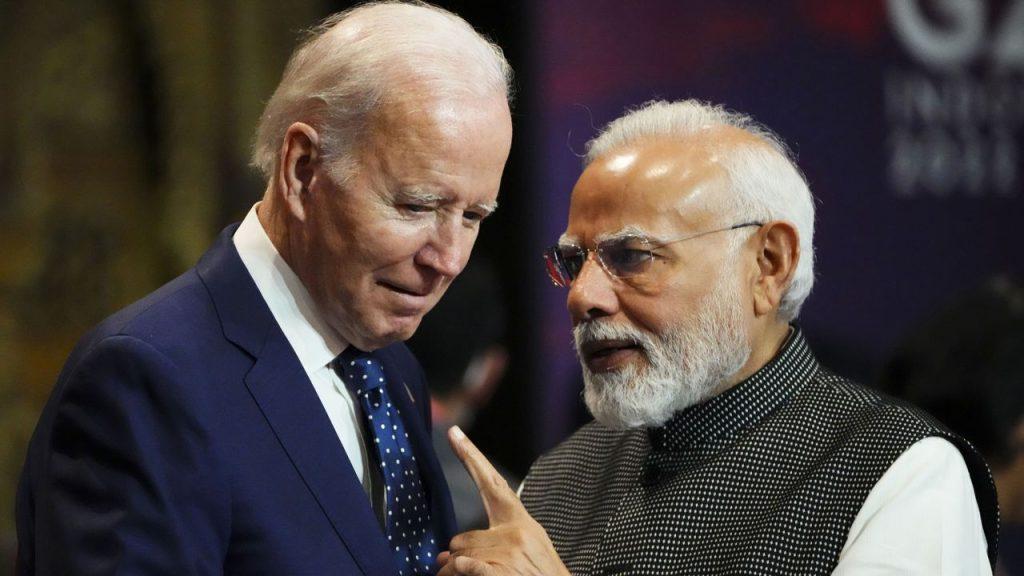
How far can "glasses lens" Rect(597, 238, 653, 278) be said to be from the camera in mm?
2695

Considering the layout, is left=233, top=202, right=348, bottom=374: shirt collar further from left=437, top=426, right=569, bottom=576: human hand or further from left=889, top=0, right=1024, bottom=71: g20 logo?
left=889, top=0, right=1024, bottom=71: g20 logo

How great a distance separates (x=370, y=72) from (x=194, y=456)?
2.25 ft

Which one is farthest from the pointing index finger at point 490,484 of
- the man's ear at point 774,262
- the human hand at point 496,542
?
the man's ear at point 774,262

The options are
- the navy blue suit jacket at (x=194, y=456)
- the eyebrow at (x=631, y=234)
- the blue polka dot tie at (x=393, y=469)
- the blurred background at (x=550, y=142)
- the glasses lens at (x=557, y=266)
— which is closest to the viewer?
the navy blue suit jacket at (x=194, y=456)

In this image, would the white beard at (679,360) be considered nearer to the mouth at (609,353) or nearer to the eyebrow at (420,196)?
the mouth at (609,353)

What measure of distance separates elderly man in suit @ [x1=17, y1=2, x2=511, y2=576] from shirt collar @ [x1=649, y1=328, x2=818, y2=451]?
23.8 inches

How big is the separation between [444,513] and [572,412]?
2.51m

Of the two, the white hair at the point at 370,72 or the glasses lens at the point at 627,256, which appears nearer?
the white hair at the point at 370,72

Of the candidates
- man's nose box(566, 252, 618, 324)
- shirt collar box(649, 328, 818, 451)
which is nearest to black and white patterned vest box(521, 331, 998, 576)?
shirt collar box(649, 328, 818, 451)

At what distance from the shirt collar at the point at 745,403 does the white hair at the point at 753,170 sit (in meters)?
0.13

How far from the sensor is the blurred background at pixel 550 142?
5070mm

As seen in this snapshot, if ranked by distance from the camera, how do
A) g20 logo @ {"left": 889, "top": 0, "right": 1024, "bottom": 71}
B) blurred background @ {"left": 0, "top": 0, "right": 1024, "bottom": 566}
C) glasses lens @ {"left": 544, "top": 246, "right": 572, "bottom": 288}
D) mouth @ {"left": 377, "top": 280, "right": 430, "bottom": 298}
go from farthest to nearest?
g20 logo @ {"left": 889, "top": 0, "right": 1024, "bottom": 71}
blurred background @ {"left": 0, "top": 0, "right": 1024, "bottom": 566}
glasses lens @ {"left": 544, "top": 246, "right": 572, "bottom": 288}
mouth @ {"left": 377, "top": 280, "right": 430, "bottom": 298}

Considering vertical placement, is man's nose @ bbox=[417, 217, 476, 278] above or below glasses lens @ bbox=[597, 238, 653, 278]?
A: above

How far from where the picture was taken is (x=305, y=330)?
7.62ft
